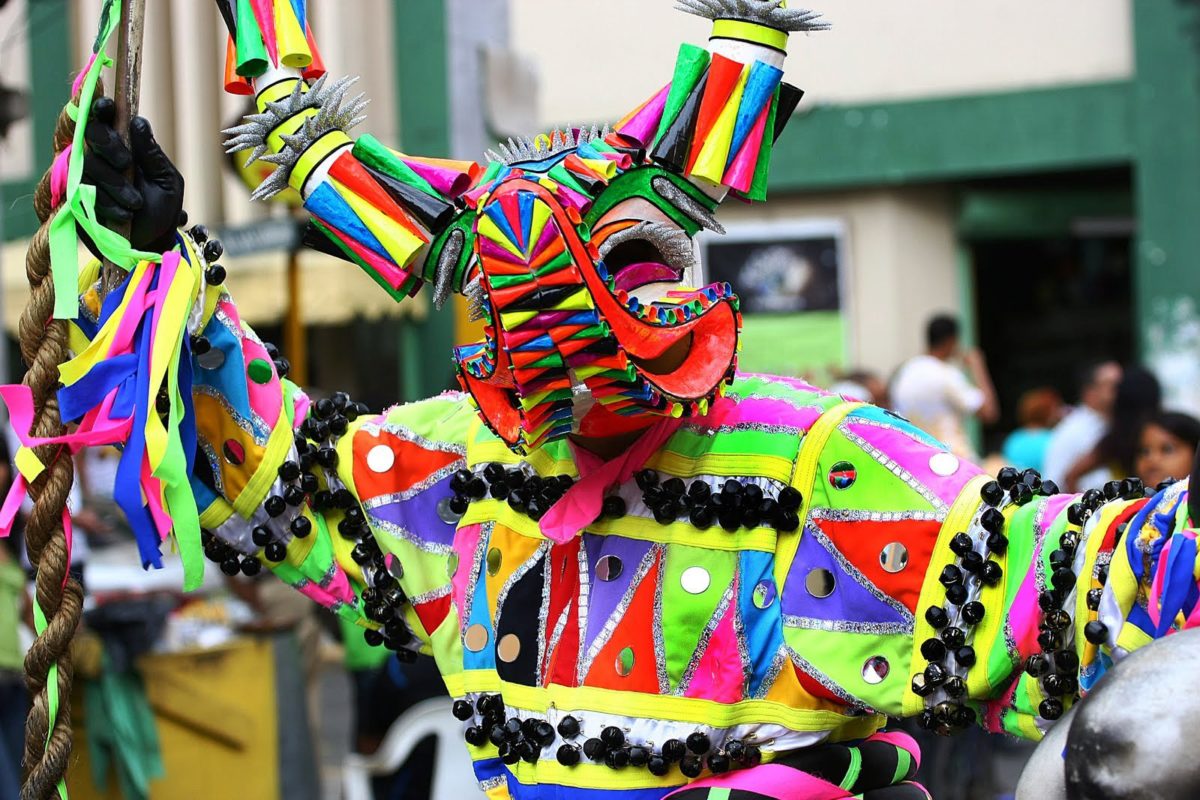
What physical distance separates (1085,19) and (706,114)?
8714 mm

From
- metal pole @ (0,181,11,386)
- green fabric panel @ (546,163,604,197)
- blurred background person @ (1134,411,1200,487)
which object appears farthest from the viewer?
metal pole @ (0,181,11,386)

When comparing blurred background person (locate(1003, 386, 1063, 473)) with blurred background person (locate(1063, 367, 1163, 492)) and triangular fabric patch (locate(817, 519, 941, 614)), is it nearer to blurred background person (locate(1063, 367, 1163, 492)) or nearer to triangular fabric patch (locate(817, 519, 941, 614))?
→ blurred background person (locate(1063, 367, 1163, 492))

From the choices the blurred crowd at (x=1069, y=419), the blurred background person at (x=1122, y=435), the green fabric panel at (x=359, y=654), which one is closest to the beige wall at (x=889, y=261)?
the blurred crowd at (x=1069, y=419)

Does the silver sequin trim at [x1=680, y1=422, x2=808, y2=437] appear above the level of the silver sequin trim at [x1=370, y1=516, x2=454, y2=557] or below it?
above

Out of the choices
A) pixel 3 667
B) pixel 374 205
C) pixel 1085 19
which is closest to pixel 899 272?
pixel 1085 19

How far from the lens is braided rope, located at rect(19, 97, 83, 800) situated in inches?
85.4

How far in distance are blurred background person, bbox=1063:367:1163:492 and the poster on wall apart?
5328 millimetres

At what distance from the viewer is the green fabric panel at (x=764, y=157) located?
2.12 meters

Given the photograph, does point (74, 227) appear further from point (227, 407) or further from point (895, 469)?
point (895, 469)

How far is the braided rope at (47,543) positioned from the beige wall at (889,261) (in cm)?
861

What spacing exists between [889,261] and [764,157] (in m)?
8.65

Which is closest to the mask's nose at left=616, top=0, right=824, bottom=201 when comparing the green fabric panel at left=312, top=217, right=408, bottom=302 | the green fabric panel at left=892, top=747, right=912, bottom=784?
the green fabric panel at left=312, top=217, right=408, bottom=302

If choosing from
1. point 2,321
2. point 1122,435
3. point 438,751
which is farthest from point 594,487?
point 2,321

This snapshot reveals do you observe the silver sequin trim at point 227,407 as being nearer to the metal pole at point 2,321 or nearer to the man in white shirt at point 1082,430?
the metal pole at point 2,321
